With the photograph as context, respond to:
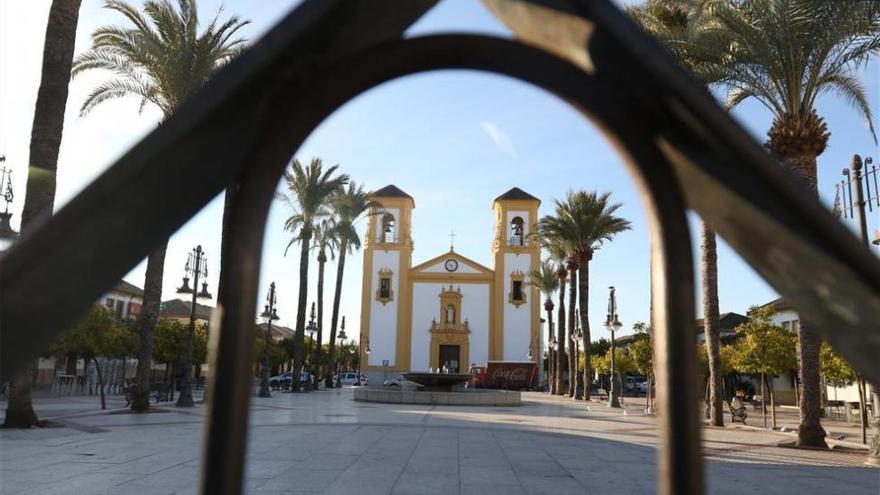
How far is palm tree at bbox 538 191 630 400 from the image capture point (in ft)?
103

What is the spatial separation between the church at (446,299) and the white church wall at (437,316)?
0.27ft

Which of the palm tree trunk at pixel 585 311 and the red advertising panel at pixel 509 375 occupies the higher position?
the palm tree trunk at pixel 585 311

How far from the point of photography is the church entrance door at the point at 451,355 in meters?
55.4

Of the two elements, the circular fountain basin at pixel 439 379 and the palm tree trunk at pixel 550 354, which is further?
the palm tree trunk at pixel 550 354

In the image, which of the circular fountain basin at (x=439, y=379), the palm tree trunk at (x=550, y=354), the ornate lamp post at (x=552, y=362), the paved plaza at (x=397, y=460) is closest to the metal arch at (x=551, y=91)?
the paved plaza at (x=397, y=460)

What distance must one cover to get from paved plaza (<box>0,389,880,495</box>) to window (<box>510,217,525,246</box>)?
42.2 metres

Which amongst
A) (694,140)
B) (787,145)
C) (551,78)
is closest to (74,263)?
(551,78)

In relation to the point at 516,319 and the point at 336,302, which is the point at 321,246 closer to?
the point at 336,302

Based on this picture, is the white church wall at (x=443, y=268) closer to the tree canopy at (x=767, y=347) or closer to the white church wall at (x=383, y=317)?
the white church wall at (x=383, y=317)

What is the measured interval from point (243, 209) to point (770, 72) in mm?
13314

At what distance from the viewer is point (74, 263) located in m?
2.04

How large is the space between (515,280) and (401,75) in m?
54.8

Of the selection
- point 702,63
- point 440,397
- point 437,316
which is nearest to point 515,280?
point 437,316

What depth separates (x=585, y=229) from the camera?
103ft
